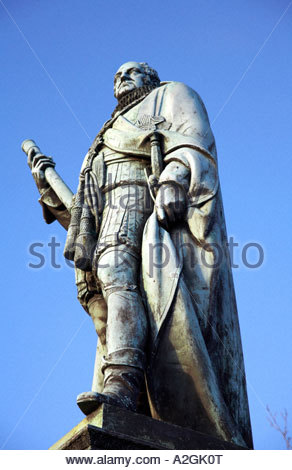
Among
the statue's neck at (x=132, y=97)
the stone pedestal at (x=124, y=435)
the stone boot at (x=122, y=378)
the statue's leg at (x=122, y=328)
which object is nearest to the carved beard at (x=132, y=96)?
the statue's neck at (x=132, y=97)

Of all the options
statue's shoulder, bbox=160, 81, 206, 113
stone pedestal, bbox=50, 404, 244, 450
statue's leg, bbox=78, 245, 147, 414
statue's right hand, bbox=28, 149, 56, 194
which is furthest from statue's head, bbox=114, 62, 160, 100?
stone pedestal, bbox=50, 404, 244, 450

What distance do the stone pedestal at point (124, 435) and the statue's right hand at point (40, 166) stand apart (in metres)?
4.31

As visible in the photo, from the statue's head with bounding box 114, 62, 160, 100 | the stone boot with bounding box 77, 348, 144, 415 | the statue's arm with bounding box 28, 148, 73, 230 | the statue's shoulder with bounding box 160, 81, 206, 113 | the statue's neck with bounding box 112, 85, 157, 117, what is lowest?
the stone boot with bounding box 77, 348, 144, 415

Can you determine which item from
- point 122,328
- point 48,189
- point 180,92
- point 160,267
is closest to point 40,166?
point 48,189

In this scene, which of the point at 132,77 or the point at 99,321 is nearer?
the point at 99,321

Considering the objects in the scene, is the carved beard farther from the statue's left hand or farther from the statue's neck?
the statue's left hand

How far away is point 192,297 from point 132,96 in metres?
3.10

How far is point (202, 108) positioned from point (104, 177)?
4.83 ft

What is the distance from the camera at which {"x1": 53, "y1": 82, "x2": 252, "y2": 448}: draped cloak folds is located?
22.9 feet

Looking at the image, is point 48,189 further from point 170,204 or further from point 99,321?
point 170,204

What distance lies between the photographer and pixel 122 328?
7.05 metres

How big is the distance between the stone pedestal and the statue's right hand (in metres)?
4.31

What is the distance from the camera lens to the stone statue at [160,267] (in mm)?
6953

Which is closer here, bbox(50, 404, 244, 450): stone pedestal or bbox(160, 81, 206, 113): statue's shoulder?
bbox(50, 404, 244, 450): stone pedestal
